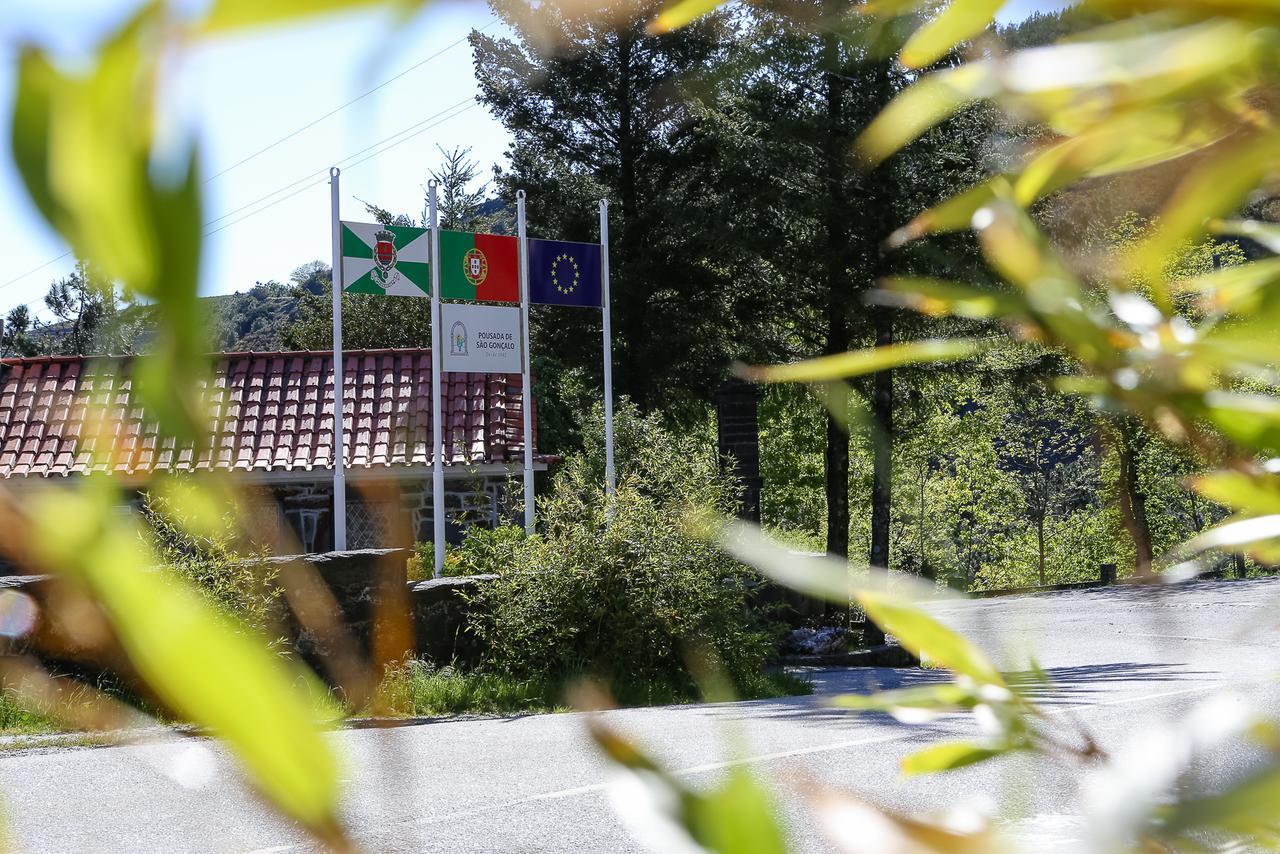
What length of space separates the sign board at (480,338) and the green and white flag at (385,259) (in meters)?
0.34

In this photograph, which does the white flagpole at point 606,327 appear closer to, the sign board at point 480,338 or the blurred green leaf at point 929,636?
the sign board at point 480,338

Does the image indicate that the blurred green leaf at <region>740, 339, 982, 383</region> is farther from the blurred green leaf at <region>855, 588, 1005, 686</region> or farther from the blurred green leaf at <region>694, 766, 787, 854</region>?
the blurred green leaf at <region>694, 766, 787, 854</region>

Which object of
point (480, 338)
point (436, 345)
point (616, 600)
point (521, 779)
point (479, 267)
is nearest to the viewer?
point (521, 779)

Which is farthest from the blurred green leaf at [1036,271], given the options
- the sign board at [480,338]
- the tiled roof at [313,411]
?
the tiled roof at [313,411]

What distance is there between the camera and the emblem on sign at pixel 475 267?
33.6 ft

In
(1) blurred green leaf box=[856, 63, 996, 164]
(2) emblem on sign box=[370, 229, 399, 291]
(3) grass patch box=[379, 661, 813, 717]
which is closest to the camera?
(1) blurred green leaf box=[856, 63, 996, 164]

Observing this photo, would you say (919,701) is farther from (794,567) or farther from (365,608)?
(365,608)

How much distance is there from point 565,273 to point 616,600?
13.1ft

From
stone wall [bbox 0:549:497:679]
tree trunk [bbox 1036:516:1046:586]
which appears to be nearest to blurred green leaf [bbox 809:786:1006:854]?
stone wall [bbox 0:549:497:679]

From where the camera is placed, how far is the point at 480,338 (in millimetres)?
10188

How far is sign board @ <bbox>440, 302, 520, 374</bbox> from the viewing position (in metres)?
10.1

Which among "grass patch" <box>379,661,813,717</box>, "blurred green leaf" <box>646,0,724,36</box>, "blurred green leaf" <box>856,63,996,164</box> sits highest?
"blurred green leaf" <box>646,0,724,36</box>

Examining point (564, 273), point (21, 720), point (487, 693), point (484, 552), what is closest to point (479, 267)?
point (564, 273)

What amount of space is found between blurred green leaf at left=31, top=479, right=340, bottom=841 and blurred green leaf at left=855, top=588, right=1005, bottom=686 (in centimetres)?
22
